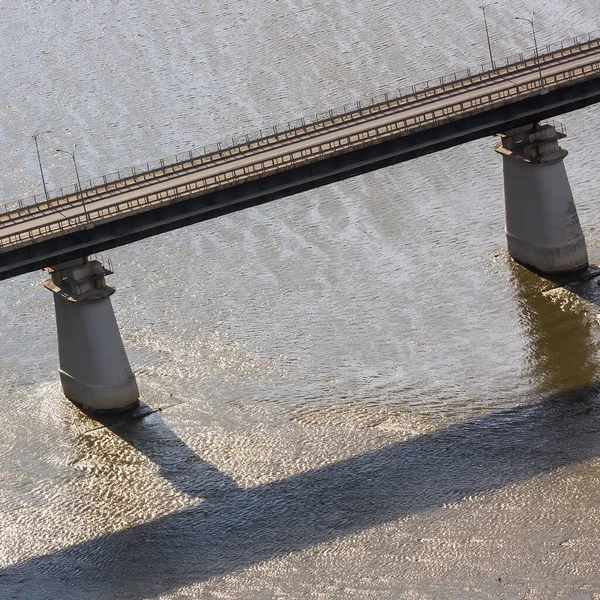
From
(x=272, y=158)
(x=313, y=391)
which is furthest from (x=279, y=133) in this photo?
(x=313, y=391)

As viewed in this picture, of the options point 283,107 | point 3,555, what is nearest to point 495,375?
point 3,555

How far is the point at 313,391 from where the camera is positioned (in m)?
82.4

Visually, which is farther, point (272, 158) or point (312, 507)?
point (272, 158)

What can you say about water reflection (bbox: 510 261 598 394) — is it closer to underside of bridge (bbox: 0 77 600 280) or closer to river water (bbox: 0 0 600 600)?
river water (bbox: 0 0 600 600)

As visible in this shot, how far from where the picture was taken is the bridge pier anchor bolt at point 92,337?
82938 mm

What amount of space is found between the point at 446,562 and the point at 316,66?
66.2 m

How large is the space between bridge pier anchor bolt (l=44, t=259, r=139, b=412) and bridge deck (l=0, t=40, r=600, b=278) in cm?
162

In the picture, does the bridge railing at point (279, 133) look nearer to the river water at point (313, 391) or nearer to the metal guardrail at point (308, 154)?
the metal guardrail at point (308, 154)

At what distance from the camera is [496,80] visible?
9281cm

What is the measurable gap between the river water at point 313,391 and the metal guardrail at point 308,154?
943cm

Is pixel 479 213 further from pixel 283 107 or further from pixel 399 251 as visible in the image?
pixel 283 107

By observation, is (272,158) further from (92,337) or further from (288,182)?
(92,337)

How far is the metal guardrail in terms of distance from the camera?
81.7 m

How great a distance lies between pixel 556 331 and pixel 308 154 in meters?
15.7
